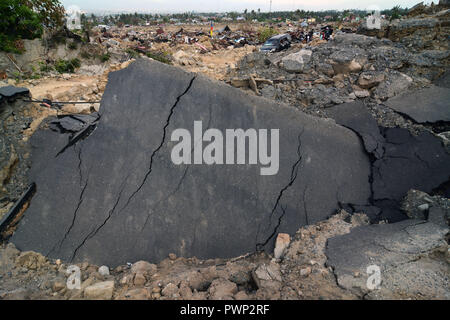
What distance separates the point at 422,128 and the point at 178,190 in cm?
341

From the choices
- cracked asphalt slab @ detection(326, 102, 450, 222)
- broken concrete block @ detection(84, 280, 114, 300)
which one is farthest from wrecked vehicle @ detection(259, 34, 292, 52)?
broken concrete block @ detection(84, 280, 114, 300)

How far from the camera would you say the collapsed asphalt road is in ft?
8.41

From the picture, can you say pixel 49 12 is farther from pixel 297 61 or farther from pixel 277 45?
pixel 297 61

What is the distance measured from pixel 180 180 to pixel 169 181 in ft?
0.41

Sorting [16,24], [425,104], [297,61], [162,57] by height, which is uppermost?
[16,24]

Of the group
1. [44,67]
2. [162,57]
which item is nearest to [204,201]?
[162,57]

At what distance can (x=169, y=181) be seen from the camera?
2.71m

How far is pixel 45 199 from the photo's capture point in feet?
8.74

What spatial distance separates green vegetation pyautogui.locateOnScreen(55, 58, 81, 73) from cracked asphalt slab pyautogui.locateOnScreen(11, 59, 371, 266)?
7.81 metres

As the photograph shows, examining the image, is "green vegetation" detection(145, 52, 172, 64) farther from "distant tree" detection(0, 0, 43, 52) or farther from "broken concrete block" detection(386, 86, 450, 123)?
"broken concrete block" detection(386, 86, 450, 123)

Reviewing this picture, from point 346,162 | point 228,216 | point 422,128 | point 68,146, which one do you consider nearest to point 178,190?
point 228,216

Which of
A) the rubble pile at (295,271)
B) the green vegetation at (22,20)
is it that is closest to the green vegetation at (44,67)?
the green vegetation at (22,20)

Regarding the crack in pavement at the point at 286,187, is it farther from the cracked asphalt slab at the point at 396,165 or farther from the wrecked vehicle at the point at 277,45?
the wrecked vehicle at the point at 277,45

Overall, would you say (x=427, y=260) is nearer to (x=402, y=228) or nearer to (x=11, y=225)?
(x=402, y=228)
